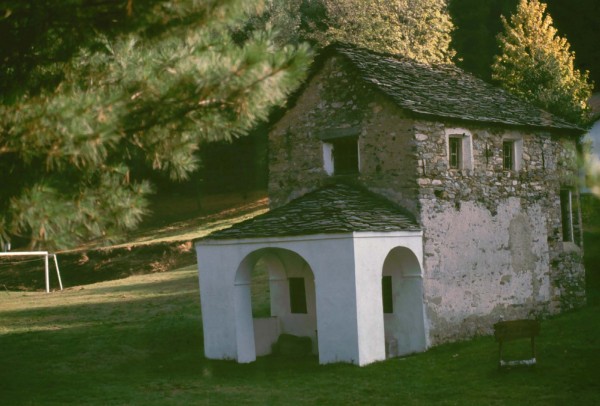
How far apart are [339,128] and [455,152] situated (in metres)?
2.58

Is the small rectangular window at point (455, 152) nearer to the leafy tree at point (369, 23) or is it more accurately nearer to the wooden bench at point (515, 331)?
the wooden bench at point (515, 331)

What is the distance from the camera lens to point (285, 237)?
51.3 ft

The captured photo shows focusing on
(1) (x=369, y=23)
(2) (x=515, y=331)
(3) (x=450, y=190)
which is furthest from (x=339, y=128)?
(1) (x=369, y=23)

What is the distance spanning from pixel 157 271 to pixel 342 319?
52.1 feet

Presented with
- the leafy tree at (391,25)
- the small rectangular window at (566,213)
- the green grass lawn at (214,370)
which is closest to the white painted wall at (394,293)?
the green grass lawn at (214,370)

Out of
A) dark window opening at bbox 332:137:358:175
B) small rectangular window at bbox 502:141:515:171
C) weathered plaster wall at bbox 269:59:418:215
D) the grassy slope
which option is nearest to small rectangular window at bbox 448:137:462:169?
weathered plaster wall at bbox 269:59:418:215

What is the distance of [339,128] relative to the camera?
1789 cm

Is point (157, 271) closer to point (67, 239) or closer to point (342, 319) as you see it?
point (342, 319)

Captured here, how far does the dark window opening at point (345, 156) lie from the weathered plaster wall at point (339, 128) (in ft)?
0.92

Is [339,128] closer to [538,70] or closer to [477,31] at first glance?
[538,70]

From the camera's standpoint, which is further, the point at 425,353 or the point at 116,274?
the point at 116,274

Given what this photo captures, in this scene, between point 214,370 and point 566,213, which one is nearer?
point 214,370

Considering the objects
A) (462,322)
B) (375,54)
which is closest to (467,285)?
(462,322)

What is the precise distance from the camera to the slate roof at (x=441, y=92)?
17.5m
